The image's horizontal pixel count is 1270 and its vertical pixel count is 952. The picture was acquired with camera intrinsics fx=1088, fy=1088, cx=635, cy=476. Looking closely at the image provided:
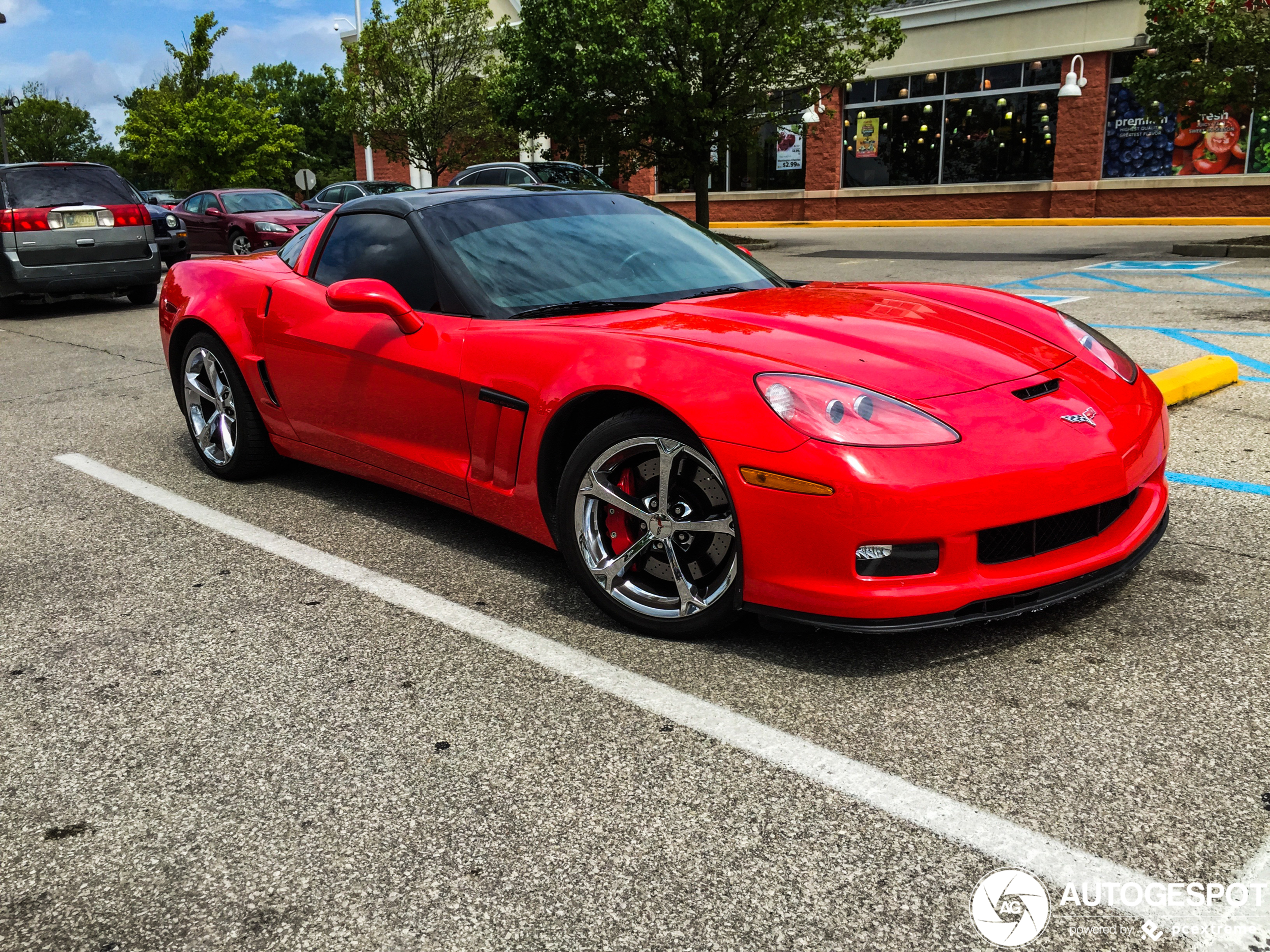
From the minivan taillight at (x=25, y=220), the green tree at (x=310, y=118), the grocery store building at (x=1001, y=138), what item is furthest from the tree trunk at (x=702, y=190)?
the green tree at (x=310, y=118)

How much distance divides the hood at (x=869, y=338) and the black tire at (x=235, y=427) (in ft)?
7.09

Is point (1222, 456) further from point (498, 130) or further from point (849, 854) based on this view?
point (498, 130)

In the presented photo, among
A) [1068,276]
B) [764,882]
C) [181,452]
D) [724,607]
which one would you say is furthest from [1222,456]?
[1068,276]

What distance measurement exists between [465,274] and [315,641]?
137cm

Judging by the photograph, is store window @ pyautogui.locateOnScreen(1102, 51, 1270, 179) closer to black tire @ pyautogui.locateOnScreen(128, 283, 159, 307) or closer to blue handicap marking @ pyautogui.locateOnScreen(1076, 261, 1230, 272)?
blue handicap marking @ pyautogui.locateOnScreen(1076, 261, 1230, 272)

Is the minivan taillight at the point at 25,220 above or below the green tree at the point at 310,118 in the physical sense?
below

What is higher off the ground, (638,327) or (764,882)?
(638,327)

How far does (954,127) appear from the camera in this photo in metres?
26.3

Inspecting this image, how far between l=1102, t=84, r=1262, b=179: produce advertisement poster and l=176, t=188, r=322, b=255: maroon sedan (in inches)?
669

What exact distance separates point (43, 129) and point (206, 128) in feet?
156

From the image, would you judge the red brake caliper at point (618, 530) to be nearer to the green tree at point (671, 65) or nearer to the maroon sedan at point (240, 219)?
the green tree at point (671, 65)

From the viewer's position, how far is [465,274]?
3814mm

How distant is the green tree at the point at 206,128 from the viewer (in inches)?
1367

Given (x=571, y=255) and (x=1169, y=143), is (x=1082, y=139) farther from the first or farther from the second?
(x=571, y=255)
